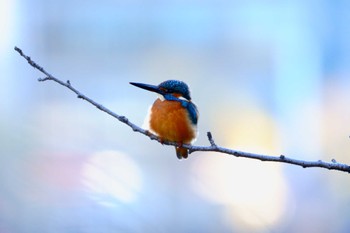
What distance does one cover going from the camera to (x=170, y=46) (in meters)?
2.54

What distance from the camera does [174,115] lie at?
925mm

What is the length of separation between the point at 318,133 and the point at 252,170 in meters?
0.43

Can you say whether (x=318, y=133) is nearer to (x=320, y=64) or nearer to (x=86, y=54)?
(x=320, y=64)

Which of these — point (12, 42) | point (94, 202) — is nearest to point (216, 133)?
point (12, 42)

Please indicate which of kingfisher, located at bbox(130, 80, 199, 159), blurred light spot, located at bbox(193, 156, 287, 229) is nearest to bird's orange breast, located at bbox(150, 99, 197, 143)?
kingfisher, located at bbox(130, 80, 199, 159)

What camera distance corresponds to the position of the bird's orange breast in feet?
2.93

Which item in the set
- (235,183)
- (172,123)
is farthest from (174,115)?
(235,183)

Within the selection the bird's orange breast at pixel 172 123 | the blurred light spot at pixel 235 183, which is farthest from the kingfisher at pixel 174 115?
the blurred light spot at pixel 235 183

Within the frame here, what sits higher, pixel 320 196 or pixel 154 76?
pixel 154 76

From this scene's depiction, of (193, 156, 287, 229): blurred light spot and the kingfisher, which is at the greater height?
the kingfisher

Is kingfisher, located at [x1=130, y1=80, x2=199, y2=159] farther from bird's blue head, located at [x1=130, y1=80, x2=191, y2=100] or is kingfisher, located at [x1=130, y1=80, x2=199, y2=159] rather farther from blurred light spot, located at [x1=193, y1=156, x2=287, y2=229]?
blurred light spot, located at [x1=193, y1=156, x2=287, y2=229]

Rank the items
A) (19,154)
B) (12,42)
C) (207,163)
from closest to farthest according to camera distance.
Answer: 1. (19,154)
2. (207,163)
3. (12,42)

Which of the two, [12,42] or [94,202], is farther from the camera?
[12,42]

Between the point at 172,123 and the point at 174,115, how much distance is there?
0.10 ft
